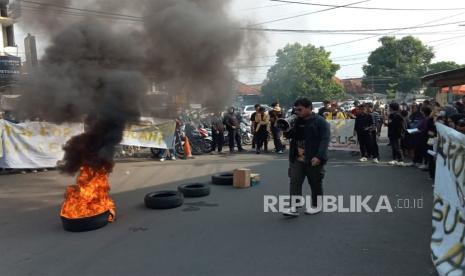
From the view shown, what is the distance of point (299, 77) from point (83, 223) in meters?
40.3

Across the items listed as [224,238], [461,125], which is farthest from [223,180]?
[461,125]

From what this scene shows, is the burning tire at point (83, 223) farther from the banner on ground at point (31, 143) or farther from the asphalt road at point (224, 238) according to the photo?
the banner on ground at point (31, 143)

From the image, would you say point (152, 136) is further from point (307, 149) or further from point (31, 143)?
point (307, 149)

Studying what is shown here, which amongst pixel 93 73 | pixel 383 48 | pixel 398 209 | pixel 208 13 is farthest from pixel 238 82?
pixel 383 48

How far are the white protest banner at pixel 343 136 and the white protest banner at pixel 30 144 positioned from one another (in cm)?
779

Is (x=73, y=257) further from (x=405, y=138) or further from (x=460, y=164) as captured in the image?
(x=405, y=138)

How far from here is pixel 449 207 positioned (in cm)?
395

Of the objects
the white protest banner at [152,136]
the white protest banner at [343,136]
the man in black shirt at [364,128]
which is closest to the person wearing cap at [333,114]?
the white protest banner at [343,136]

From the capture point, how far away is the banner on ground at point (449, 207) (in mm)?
3604

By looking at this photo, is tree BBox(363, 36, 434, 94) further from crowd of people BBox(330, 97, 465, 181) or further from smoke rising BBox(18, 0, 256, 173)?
smoke rising BBox(18, 0, 256, 173)

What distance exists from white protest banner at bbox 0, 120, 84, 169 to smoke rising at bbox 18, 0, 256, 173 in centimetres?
427

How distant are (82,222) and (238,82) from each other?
4.75 metres

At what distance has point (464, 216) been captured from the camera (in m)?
3.59

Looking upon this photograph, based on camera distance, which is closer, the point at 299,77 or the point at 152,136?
the point at 152,136
